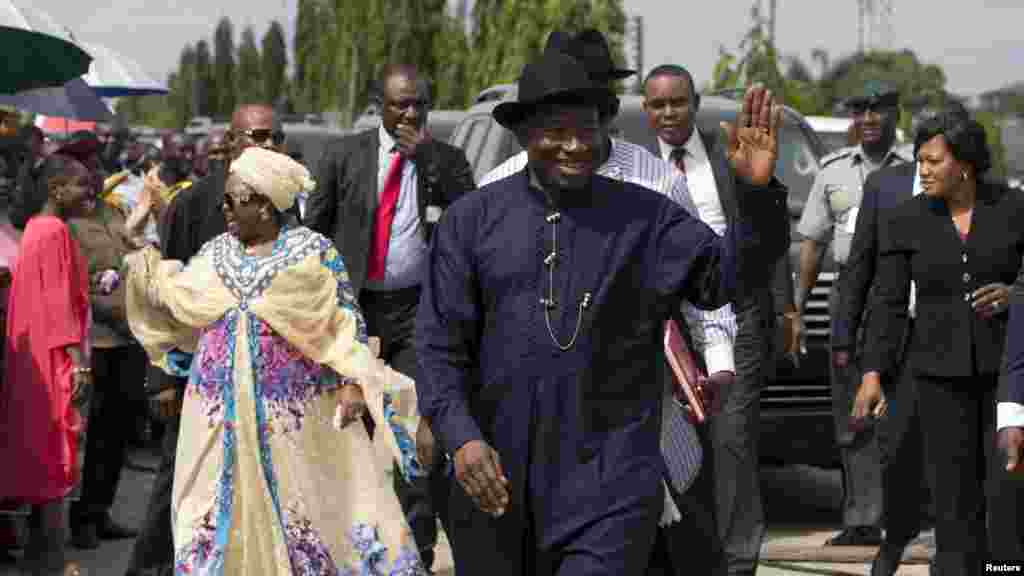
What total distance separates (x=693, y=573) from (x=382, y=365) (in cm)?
273

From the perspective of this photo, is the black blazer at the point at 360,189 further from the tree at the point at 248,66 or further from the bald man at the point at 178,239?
the tree at the point at 248,66

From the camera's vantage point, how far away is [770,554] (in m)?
10.1

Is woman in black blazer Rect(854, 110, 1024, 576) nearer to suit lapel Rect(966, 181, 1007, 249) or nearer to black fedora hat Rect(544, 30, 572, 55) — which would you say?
suit lapel Rect(966, 181, 1007, 249)

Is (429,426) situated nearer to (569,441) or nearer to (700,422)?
(569,441)

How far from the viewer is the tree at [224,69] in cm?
14150

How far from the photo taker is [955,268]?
26.3ft

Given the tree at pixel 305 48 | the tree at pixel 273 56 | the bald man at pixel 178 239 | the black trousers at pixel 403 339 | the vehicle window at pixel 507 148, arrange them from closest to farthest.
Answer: the bald man at pixel 178 239
the black trousers at pixel 403 339
the vehicle window at pixel 507 148
the tree at pixel 305 48
the tree at pixel 273 56

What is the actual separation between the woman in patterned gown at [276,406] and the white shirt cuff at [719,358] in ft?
6.15

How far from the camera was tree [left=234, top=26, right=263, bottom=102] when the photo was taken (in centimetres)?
12544

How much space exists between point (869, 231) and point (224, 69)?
143m

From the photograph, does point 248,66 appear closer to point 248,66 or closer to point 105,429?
point 248,66

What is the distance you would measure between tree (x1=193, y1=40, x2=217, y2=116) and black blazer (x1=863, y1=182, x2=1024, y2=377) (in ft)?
433

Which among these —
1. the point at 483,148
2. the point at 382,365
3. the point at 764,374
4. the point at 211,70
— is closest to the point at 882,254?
the point at 764,374

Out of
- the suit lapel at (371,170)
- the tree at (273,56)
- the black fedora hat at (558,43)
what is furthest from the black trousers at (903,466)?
the tree at (273,56)
